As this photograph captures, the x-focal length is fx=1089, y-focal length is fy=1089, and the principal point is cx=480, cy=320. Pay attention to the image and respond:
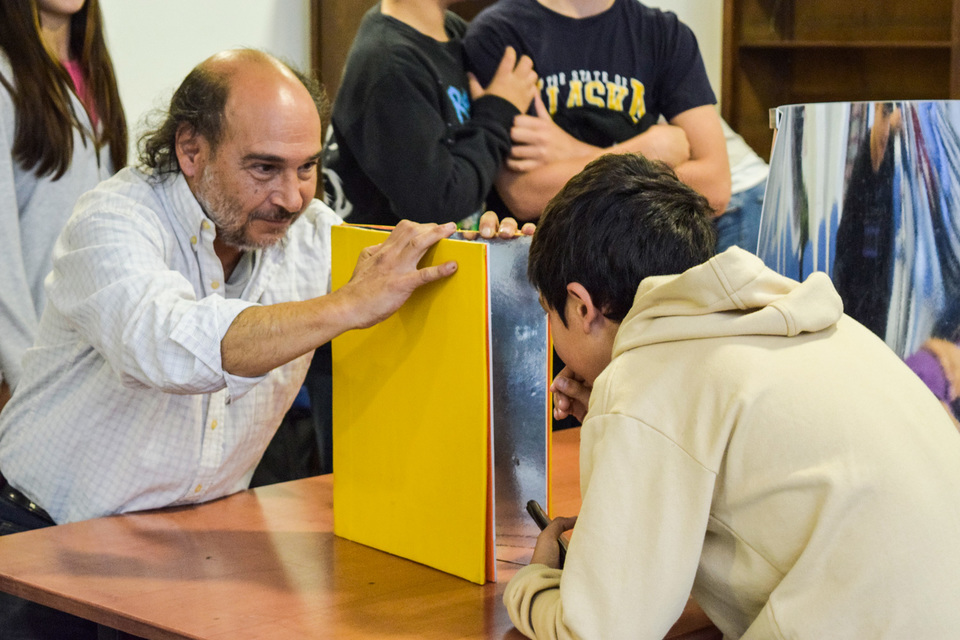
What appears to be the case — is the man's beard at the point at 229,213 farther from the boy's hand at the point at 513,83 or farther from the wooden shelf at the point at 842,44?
the wooden shelf at the point at 842,44

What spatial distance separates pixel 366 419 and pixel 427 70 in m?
0.79

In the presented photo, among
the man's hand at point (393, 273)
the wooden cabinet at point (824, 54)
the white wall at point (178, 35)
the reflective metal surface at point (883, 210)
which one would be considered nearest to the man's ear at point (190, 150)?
the man's hand at point (393, 273)

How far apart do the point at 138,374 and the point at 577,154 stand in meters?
0.96

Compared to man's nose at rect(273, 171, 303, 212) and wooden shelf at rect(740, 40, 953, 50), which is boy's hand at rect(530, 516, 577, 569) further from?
wooden shelf at rect(740, 40, 953, 50)

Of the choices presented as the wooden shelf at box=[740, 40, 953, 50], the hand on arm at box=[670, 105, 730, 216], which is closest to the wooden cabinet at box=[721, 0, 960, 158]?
the wooden shelf at box=[740, 40, 953, 50]

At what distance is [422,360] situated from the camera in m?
1.20

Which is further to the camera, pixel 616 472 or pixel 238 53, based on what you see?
pixel 238 53

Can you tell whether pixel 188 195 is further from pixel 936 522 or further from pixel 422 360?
pixel 936 522

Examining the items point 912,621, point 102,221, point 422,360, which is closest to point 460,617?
point 422,360

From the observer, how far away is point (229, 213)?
5.13 ft

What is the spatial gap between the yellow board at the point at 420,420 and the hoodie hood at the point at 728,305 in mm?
219

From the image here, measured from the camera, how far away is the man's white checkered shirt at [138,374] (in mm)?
1308

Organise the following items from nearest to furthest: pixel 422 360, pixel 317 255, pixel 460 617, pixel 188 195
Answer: pixel 460 617 → pixel 422 360 → pixel 188 195 → pixel 317 255

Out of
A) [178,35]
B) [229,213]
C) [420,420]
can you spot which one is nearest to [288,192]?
[229,213]
